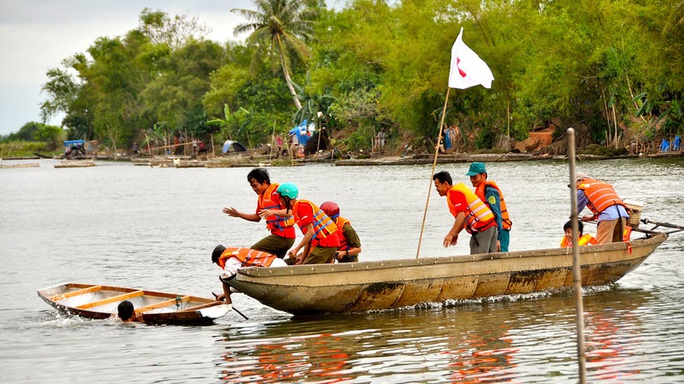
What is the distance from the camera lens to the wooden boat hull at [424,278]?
11414mm

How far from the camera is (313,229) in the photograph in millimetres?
11812

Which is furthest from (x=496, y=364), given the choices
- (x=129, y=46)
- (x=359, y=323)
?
(x=129, y=46)

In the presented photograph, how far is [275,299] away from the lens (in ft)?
37.8

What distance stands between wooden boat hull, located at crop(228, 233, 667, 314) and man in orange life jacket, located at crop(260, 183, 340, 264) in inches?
18.9

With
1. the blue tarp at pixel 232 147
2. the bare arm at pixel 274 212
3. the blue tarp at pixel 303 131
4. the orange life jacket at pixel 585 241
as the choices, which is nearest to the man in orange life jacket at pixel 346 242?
the bare arm at pixel 274 212

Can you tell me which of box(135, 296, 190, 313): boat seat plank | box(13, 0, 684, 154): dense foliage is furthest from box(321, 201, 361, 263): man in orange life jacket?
box(13, 0, 684, 154): dense foliage

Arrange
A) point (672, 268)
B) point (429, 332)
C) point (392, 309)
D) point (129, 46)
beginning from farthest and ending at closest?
point (129, 46)
point (672, 268)
point (392, 309)
point (429, 332)

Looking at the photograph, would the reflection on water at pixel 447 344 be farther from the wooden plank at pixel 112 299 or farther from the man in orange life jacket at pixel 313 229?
the wooden plank at pixel 112 299

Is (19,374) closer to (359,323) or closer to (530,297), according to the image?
(359,323)

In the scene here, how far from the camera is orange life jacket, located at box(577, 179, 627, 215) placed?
1323 centimetres

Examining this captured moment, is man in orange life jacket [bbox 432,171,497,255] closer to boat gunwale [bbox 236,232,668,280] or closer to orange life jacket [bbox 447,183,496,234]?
orange life jacket [bbox 447,183,496,234]

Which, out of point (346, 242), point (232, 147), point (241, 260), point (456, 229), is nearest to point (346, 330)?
point (346, 242)

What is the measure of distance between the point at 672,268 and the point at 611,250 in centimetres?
280

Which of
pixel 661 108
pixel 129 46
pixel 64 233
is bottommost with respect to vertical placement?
pixel 64 233
